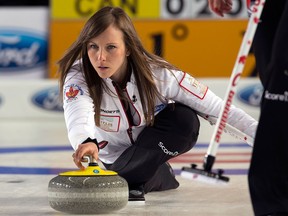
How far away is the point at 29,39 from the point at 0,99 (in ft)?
2.07

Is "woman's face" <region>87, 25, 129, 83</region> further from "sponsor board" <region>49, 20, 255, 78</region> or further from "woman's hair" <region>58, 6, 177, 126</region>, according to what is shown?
"sponsor board" <region>49, 20, 255, 78</region>

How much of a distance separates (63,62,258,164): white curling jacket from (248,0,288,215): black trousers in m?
0.64

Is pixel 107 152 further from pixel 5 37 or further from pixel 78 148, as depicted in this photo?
pixel 5 37

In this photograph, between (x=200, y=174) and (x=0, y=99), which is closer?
(x=200, y=174)

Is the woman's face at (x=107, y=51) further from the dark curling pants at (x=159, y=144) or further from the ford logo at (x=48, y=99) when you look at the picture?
the ford logo at (x=48, y=99)

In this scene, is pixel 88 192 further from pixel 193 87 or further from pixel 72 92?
pixel 193 87

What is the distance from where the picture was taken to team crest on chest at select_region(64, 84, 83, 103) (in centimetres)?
293

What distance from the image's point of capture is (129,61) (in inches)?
123

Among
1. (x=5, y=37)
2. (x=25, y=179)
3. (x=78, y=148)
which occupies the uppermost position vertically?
(x=78, y=148)

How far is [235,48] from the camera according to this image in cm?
799

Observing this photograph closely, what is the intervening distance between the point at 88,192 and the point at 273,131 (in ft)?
2.11

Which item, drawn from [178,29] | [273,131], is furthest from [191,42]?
[273,131]

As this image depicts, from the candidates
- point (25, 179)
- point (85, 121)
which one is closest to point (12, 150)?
point (25, 179)

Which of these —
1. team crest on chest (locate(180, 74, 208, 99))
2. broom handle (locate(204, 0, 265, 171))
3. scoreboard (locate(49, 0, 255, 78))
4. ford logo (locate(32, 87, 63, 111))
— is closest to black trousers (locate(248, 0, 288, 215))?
broom handle (locate(204, 0, 265, 171))
